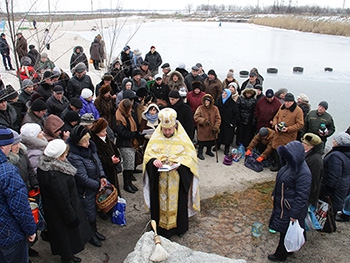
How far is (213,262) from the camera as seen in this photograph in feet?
8.19

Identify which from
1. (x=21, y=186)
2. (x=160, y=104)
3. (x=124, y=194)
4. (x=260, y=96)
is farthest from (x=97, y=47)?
(x=21, y=186)

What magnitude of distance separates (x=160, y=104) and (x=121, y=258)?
3984 millimetres

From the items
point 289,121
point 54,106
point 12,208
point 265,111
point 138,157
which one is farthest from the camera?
point 265,111

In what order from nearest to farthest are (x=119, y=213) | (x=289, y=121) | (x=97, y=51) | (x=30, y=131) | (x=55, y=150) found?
(x=55, y=150) < (x=30, y=131) < (x=119, y=213) < (x=289, y=121) < (x=97, y=51)

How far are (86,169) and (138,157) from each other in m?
1.73

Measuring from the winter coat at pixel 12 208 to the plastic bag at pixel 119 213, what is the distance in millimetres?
1633

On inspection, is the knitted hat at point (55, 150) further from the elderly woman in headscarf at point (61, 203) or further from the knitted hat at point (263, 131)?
the knitted hat at point (263, 131)

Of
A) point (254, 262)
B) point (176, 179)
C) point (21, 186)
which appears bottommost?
point (254, 262)

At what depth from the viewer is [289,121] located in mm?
6098

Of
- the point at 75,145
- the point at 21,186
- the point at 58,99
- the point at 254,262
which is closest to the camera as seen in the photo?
the point at 21,186

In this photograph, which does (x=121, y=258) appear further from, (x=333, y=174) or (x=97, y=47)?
(x=97, y=47)

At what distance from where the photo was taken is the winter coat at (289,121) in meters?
6.02

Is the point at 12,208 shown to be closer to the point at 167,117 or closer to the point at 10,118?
the point at 167,117

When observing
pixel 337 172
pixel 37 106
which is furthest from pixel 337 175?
pixel 37 106
